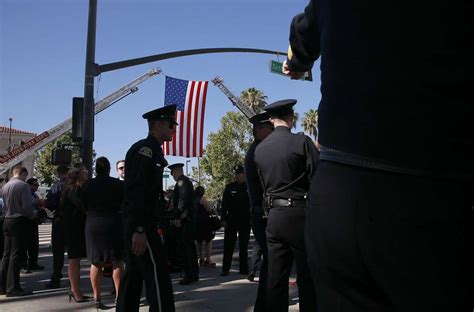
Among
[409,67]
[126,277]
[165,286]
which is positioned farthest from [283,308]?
[409,67]

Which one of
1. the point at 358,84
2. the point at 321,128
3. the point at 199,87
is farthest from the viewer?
the point at 199,87

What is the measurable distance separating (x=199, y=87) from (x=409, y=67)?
1484 cm

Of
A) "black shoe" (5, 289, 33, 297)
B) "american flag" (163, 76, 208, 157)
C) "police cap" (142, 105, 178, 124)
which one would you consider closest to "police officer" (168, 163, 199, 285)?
"black shoe" (5, 289, 33, 297)

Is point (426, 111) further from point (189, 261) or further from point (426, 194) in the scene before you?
point (189, 261)

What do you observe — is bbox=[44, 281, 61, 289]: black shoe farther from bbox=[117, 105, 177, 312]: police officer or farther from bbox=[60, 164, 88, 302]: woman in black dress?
bbox=[117, 105, 177, 312]: police officer

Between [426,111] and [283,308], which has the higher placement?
[426,111]

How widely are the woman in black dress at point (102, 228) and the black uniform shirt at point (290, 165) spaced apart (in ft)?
9.88

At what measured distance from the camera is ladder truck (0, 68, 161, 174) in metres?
47.4

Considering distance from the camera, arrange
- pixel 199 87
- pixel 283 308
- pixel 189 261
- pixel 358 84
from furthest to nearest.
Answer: pixel 199 87 → pixel 189 261 → pixel 283 308 → pixel 358 84

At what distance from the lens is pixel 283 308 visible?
165 inches

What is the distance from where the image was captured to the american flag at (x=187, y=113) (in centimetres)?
1534

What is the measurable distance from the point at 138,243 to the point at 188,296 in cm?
302

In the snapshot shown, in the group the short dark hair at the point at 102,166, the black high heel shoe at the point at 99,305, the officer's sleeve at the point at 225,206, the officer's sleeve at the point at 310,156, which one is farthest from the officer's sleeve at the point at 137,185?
the officer's sleeve at the point at 225,206

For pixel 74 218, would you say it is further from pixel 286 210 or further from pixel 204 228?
pixel 286 210
